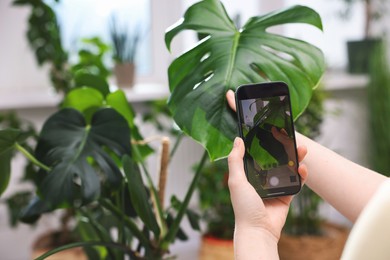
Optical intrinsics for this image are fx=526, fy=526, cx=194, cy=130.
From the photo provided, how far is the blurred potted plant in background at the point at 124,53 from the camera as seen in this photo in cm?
212

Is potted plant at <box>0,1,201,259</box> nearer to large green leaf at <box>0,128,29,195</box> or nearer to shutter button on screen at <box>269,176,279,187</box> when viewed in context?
large green leaf at <box>0,128,29,195</box>

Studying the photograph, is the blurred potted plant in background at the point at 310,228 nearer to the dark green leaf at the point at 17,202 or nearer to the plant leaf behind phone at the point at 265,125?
the dark green leaf at the point at 17,202

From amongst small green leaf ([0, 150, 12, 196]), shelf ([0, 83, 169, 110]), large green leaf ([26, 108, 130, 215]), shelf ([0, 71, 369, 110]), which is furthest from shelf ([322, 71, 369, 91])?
small green leaf ([0, 150, 12, 196])

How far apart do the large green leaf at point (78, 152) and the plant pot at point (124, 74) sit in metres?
1.22

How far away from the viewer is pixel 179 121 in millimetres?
761

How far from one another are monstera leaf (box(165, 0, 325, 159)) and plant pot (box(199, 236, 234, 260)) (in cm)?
108

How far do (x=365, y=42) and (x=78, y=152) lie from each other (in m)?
2.05

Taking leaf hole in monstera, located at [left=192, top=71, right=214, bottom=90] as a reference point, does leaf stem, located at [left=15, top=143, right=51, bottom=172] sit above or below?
below

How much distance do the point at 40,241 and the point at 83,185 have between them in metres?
1.11

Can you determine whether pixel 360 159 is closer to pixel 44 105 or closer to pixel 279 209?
pixel 44 105

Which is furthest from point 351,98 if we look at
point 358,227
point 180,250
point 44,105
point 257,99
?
point 358,227

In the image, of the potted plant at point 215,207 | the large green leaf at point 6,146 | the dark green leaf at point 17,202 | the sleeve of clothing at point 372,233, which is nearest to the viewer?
the sleeve of clothing at point 372,233

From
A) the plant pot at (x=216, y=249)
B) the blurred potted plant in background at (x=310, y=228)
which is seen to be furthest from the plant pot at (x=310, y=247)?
the plant pot at (x=216, y=249)

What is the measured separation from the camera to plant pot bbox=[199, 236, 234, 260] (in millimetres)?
1817
